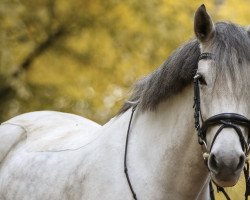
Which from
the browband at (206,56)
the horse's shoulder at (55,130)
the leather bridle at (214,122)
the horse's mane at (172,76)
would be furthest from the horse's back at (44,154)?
the browband at (206,56)

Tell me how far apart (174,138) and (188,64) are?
435 millimetres

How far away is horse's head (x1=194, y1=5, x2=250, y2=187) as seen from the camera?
332 cm

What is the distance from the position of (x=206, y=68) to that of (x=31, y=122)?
8.77ft

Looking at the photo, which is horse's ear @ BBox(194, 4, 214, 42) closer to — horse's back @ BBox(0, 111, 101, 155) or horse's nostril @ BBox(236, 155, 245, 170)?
horse's nostril @ BBox(236, 155, 245, 170)

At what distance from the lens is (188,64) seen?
3785 millimetres

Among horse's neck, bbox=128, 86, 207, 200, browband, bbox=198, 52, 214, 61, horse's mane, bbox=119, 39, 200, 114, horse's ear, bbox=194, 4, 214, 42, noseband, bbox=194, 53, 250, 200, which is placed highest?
horse's ear, bbox=194, 4, 214, 42

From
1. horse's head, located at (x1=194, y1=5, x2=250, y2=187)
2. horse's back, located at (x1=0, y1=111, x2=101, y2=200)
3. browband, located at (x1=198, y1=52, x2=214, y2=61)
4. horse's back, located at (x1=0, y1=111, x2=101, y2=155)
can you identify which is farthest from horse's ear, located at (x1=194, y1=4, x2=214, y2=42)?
horse's back, located at (x1=0, y1=111, x2=101, y2=155)

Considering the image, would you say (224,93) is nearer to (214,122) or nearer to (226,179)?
(214,122)

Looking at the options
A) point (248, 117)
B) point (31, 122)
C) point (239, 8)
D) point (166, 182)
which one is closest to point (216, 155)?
point (248, 117)

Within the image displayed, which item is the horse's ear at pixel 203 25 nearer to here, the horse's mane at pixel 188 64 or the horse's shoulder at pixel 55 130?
the horse's mane at pixel 188 64

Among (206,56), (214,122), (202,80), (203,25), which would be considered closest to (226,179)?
(214,122)

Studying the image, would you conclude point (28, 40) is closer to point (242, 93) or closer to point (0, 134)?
point (0, 134)

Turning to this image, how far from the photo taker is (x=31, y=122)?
5906 millimetres

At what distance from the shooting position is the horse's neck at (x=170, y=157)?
151 inches
